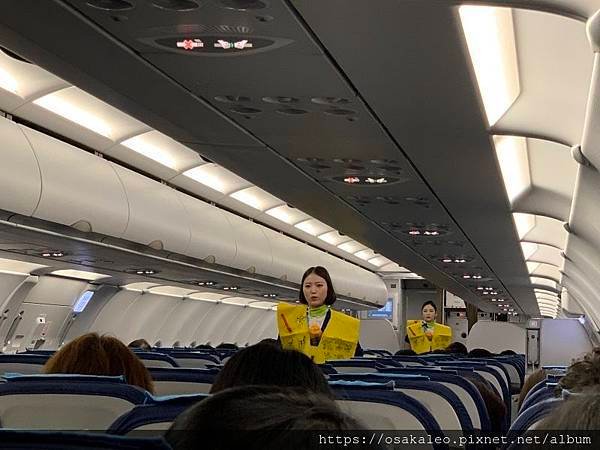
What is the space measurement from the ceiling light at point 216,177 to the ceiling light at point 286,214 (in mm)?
2487

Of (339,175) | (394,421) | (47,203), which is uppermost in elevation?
(339,175)

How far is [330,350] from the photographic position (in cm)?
701

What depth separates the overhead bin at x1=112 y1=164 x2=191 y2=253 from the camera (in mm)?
11117

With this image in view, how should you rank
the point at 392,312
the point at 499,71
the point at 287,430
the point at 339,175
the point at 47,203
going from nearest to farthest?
the point at 287,430, the point at 499,71, the point at 47,203, the point at 339,175, the point at 392,312

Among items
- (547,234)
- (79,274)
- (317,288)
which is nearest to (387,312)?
(547,234)

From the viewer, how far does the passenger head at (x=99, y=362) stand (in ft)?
14.0

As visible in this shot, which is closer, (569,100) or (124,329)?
(569,100)

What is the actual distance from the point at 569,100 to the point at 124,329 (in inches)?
544

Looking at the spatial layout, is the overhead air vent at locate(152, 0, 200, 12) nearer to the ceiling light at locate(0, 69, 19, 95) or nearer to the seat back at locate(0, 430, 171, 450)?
the seat back at locate(0, 430, 171, 450)

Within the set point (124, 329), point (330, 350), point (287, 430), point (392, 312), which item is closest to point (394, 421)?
point (287, 430)

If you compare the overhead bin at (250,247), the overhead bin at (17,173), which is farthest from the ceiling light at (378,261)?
the overhead bin at (17,173)

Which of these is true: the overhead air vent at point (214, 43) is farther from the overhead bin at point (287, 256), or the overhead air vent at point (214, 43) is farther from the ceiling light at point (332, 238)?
the ceiling light at point (332, 238)

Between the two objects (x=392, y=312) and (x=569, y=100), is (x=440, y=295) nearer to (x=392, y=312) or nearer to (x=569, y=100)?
(x=392, y=312)

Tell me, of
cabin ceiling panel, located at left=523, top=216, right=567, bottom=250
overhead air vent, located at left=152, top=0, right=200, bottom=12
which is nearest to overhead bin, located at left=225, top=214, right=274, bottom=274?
cabin ceiling panel, located at left=523, top=216, right=567, bottom=250
